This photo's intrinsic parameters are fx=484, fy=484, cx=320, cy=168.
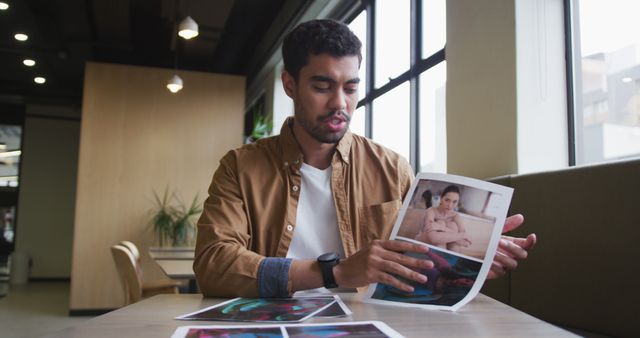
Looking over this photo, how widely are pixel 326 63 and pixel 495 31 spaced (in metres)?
1.65

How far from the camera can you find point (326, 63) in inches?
50.5

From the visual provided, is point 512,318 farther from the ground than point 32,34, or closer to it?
closer to it

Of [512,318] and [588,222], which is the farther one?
[588,222]

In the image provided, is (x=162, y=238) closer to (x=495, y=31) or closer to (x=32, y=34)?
A: (x=32, y=34)

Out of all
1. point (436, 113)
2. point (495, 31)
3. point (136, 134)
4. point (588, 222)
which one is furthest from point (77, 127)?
point (588, 222)

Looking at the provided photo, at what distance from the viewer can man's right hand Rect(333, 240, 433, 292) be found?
896 mm

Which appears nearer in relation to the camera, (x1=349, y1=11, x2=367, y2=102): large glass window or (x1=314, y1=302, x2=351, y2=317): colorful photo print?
(x1=314, y1=302, x2=351, y2=317): colorful photo print

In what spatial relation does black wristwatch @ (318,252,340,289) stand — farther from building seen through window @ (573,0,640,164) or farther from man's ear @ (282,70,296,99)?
building seen through window @ (573,0,640,164)

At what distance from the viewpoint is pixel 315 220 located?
137cm

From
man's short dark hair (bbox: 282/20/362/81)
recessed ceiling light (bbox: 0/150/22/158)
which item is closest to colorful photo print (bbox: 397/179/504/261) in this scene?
man's short dark hair (bbox: 282/20/362/81)

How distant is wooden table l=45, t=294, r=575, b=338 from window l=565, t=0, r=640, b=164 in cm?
167

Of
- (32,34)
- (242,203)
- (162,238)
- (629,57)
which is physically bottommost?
(162,238)

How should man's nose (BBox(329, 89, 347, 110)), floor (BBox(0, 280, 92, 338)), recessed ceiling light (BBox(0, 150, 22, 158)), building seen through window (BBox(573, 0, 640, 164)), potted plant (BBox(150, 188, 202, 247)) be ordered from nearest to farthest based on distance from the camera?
man's nose (BBox(329, 89, 347, 110))
building seen through window (BBox(573, 0, 640, 164))
floor (BBox(0, 280, 92, 338))
potted plant (BBox(150, 188, 202, 247))
recessed ceiling light (BBox(0, 150, 22, 158))

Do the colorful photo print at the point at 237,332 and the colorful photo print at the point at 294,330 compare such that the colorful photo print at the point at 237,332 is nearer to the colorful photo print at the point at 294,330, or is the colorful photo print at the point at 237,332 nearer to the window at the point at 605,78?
the colorful photo print at the point at 294,330
